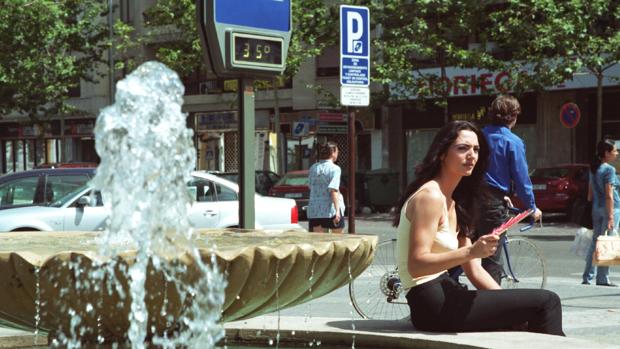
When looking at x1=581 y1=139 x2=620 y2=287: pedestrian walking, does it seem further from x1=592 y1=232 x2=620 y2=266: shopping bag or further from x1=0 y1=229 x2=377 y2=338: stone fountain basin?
x1=0 y1=229 x2=377 y2=338: stone fountain basin

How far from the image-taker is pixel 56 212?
15023 mm

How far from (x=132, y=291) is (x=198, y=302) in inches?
11.8

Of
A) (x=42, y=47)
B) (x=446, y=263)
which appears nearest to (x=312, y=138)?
(x=42, y=47)

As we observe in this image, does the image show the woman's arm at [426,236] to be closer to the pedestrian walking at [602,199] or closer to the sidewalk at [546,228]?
the pedestrian walking at [602,199]

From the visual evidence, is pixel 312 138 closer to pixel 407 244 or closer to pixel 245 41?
pixel 245 41

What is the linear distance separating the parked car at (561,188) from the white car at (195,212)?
1214 centimetres

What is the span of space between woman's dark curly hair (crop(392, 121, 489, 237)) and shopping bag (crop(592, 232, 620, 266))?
63 centimetres

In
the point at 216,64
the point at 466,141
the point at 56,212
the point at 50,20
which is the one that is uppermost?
the point at 50,20

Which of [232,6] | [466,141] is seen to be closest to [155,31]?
[232,6]

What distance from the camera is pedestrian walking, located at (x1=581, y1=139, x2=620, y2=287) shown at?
12656mm

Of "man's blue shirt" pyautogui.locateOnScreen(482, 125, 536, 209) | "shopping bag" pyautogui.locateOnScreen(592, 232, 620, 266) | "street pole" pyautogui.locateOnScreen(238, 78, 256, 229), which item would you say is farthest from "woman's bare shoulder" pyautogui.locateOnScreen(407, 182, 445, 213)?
"man's blue shirt" pyautogui.locateOnScreen(482, 125, 536, 209)

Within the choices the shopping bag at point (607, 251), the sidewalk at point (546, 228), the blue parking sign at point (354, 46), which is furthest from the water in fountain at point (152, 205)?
the sidewalk at point (546, 228)

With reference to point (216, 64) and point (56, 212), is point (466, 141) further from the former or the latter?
point (56, 212)

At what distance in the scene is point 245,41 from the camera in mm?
8664
